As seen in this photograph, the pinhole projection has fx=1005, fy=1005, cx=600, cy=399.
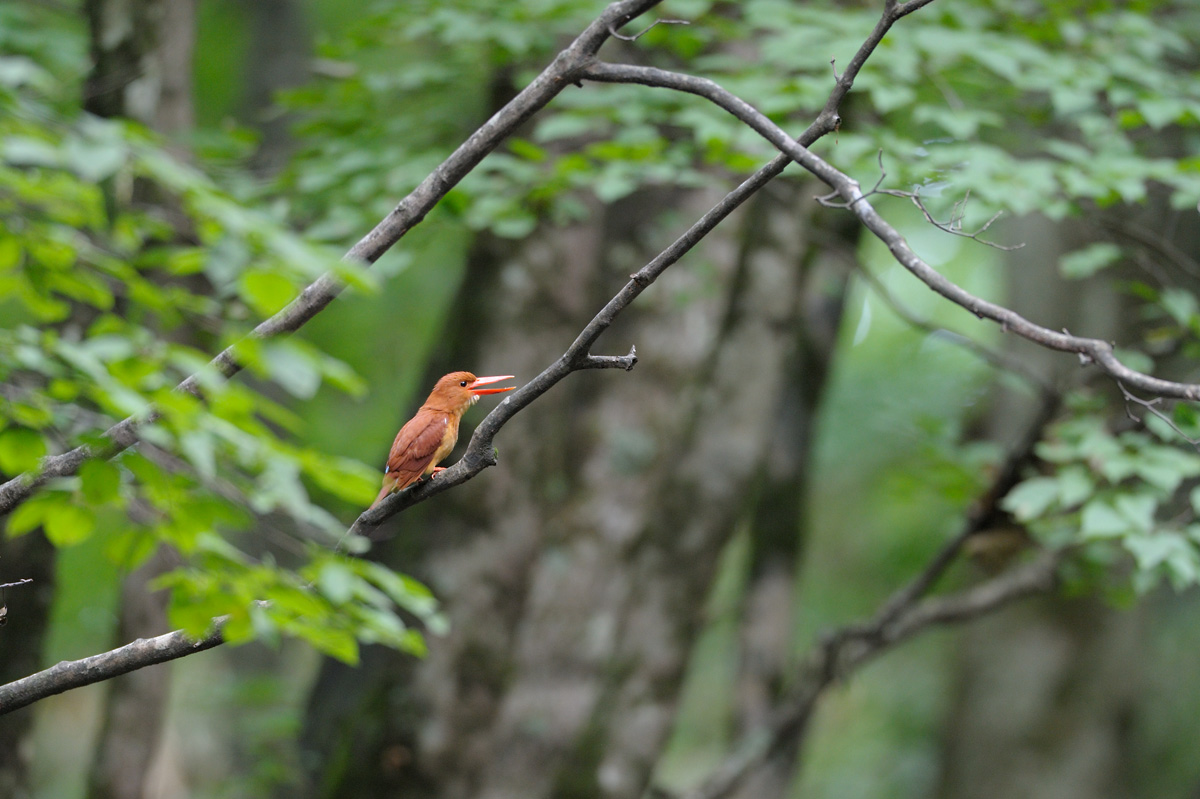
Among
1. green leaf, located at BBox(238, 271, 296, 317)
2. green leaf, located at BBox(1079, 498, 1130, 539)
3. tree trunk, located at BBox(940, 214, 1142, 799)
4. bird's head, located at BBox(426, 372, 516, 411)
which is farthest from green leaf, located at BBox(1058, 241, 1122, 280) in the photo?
green leaf, located at BBox(238, 271, 296, 317)

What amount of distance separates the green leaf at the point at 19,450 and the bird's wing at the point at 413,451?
2.36ft

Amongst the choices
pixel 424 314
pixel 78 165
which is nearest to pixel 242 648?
pixel 424 314

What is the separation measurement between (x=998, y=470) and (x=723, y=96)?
3.86m

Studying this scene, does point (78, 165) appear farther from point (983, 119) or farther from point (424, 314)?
point (424, 314)

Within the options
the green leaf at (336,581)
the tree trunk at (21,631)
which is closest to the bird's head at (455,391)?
the green leaf at (336,581)

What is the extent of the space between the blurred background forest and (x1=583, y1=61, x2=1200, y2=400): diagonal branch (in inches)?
22.9

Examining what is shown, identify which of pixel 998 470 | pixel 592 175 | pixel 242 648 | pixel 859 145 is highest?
pixel 859 145

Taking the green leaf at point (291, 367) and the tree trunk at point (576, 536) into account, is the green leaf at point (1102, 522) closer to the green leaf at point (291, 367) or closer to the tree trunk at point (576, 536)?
the tree trunk at point (576, 536)

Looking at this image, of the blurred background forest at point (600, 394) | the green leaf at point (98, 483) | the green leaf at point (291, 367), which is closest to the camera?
the green leaf at point (291, 367)

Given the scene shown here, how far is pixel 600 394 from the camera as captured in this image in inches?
220

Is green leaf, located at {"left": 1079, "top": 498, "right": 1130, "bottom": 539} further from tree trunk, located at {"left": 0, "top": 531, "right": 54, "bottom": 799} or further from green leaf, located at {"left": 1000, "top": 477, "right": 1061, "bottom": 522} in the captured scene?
tree trunk, located at {"left": 0, "top": 531, "right": 54, "bottom": 799}

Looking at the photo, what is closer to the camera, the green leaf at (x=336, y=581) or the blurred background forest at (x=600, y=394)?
the green leaf at (x=336, y=581)

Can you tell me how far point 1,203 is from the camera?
186 centimetres

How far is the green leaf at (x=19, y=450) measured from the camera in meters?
1.52
